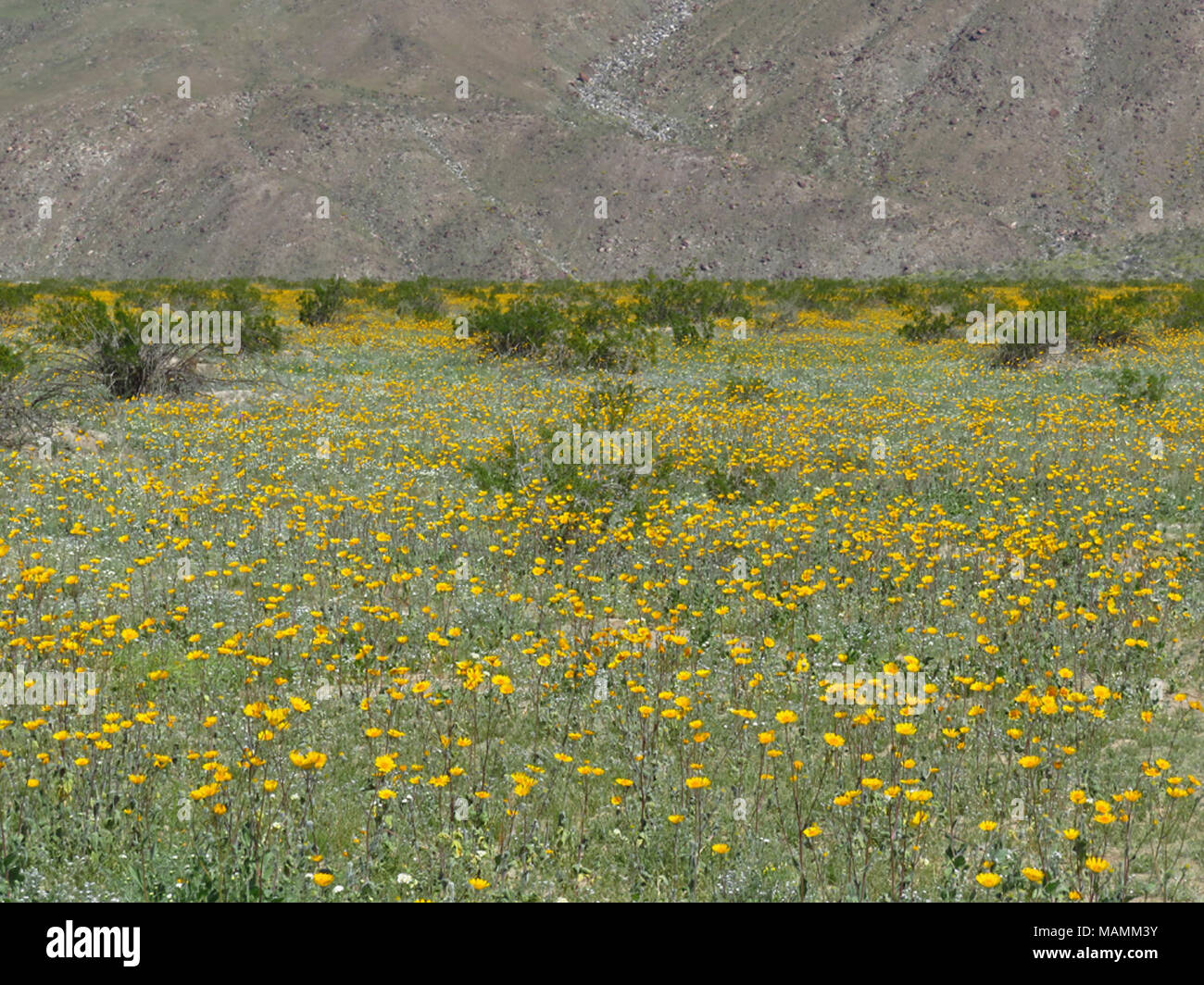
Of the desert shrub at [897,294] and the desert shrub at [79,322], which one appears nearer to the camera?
the desert shrub at [79,322]

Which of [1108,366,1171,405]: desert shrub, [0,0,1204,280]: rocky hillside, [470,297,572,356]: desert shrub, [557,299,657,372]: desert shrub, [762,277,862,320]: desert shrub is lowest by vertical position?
[1108,366,1171,405]: desert shrub

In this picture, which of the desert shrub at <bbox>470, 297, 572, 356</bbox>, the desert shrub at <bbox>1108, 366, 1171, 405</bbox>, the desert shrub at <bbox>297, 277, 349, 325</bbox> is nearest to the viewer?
the desert shrub at <bbox>1108, 366, 1171, 405</bbox>

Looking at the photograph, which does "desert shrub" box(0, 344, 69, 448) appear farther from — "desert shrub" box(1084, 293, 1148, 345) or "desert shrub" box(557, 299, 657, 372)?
"desert shrub" box(1084, 293, 1148, 345)

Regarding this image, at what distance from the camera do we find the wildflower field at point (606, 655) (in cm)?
367

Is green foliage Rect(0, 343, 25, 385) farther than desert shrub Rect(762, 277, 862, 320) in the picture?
No

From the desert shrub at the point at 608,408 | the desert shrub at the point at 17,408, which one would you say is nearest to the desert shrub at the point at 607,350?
the desert shrub at the point at 608,408

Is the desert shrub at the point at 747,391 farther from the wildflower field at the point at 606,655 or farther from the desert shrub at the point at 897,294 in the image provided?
the desert shrub at the point at 897,294

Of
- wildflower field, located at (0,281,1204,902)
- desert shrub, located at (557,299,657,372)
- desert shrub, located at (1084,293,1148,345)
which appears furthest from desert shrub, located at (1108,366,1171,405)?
desert shrub, located at (557,299,657,372)

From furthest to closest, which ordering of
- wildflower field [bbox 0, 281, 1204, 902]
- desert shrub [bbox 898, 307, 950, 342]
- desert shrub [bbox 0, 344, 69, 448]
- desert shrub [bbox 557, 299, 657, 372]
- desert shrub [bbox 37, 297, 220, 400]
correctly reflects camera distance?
desert shrub [bbox 898, 307, 950, 342]
desert shrub [bbox 557, 299, 657, 372]
desert shrub [bbox 37, 297, 220, 400]
desert shrub [bbox 0, 344, 69, 448]
wildflower field [bbox 0, 281, 1204, 902]

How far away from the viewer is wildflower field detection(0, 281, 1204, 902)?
3674 mm

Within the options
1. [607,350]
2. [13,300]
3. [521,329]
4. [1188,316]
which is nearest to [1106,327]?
[1188,316]
